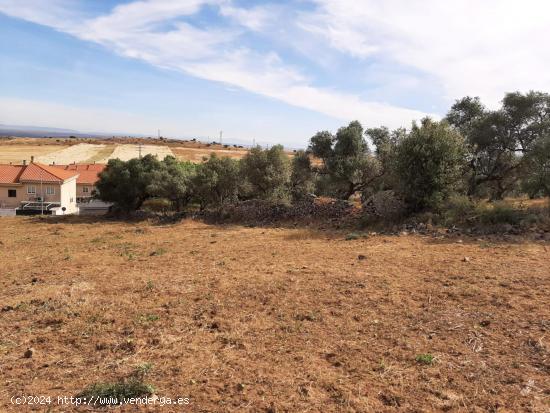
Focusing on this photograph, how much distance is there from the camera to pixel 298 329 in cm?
693

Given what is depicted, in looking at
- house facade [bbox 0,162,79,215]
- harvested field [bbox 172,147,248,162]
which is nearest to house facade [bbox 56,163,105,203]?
house facade [bbox 0,162,79,215]

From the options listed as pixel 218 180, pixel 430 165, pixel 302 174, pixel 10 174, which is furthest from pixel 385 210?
pixel 10 174

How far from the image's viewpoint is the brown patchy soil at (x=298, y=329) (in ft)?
16.4

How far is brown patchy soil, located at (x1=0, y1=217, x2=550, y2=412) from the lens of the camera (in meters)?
5.00

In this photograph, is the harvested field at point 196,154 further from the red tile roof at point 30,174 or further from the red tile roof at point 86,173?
the red tile roof at point 30,174

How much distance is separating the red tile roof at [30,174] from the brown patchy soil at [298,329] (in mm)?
31730

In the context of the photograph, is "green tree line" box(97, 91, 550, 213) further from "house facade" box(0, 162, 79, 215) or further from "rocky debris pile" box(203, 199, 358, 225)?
"house facade" box(0, 162, 79, 215)

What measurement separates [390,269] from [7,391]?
27.9 feet

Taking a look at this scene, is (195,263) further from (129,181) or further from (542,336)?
(129,181)

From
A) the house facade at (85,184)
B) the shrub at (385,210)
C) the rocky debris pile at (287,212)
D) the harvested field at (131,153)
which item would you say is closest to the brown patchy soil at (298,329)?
the shrub at (385,210)

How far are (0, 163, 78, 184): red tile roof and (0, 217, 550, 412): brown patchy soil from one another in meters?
31.7

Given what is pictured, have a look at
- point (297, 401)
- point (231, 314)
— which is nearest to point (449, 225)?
point (231, 314)

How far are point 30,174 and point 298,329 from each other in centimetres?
4290

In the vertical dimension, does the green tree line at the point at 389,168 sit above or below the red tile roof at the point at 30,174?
above
